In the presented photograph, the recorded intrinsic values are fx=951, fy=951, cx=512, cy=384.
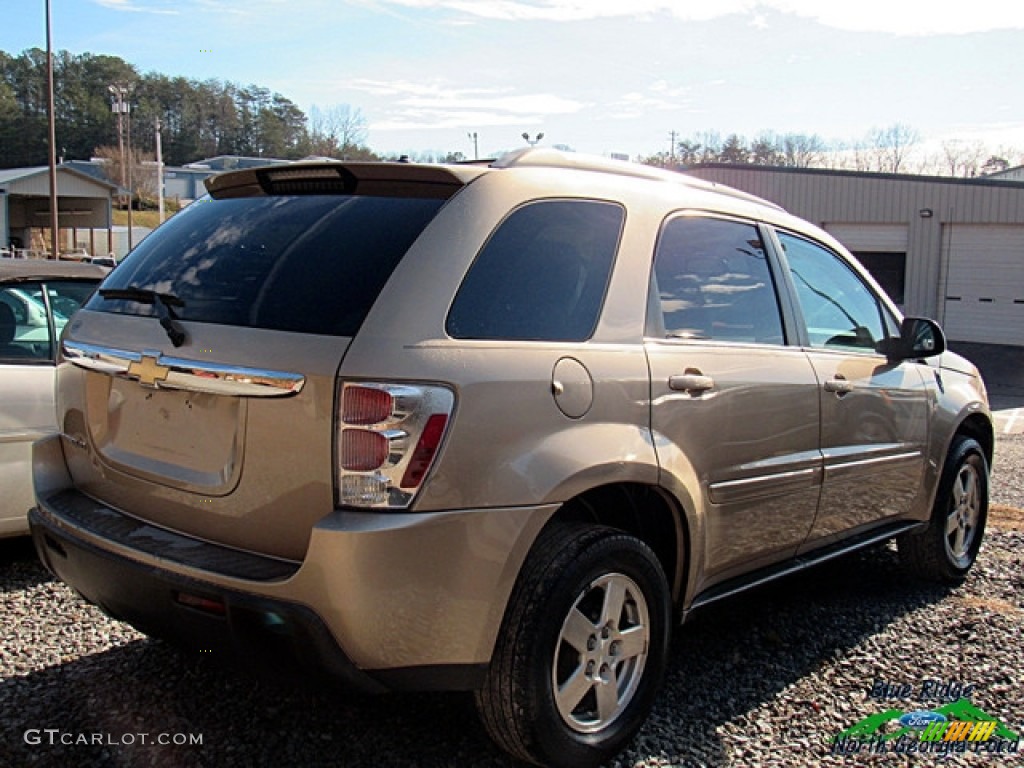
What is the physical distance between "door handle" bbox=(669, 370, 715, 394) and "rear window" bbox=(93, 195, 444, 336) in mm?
983

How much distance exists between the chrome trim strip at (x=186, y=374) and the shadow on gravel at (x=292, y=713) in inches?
32.1

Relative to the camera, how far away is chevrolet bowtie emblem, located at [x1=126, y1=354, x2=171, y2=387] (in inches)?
109

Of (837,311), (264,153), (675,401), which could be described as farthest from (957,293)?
(264,153)

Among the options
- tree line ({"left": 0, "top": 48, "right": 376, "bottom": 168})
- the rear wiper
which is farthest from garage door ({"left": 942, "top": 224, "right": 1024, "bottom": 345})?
tree line ({"left": 0, "top": 48, "right": 376, "bottom": 168})

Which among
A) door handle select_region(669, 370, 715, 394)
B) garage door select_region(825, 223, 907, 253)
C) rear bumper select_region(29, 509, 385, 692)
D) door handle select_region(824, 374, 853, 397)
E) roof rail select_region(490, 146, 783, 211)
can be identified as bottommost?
rear bumper select_region(29, 509, 385, 692)

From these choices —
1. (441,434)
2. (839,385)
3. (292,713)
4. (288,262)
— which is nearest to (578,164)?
(288,262)

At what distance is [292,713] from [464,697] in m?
0.59

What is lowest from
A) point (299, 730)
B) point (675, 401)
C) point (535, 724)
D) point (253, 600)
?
point (299, 730)

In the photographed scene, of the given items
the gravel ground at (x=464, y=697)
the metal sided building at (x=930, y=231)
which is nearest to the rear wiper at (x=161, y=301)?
the gravel ground at (x=464, y=697)

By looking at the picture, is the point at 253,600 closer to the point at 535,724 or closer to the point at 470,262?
the point at 535,724

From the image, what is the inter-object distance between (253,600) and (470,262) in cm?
108

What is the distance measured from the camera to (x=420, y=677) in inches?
100

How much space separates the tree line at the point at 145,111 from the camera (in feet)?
292

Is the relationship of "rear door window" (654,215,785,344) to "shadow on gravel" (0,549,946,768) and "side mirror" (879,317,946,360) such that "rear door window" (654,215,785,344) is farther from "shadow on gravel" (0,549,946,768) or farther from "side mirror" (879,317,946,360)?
"shadow on gravel" (0,549,946,768)
